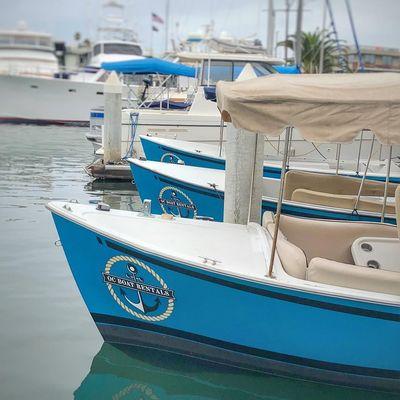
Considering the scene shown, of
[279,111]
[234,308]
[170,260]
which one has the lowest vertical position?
[234,308]

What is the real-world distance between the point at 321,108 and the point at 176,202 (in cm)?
530

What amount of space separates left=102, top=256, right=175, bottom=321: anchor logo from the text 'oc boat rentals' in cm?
1

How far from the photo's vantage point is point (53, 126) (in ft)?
109

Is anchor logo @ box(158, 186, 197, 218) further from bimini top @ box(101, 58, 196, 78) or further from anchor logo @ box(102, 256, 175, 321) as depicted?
bimini top @ box(101, 58, 196, 78)

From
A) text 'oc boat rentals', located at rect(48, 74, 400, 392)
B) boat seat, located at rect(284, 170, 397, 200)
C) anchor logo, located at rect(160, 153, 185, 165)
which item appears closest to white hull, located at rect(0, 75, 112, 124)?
anchor logo, located at rect(160, 153, 185, 165)

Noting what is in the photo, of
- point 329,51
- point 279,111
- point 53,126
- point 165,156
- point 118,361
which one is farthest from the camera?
point 329,51

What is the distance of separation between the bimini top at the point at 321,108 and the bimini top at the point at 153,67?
1275 cm

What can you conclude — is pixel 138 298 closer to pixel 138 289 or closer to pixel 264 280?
pixel 138 289

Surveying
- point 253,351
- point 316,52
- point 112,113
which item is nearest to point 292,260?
point 253,351

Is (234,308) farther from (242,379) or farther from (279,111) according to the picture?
(279,111)

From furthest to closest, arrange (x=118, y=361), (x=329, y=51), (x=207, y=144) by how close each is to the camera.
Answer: (x=329, y=51)
(x=207, y=144)
(x=118, y=361)

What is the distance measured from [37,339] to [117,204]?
6941 mm

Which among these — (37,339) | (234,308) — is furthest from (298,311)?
(37,339)

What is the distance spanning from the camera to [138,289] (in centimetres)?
525
